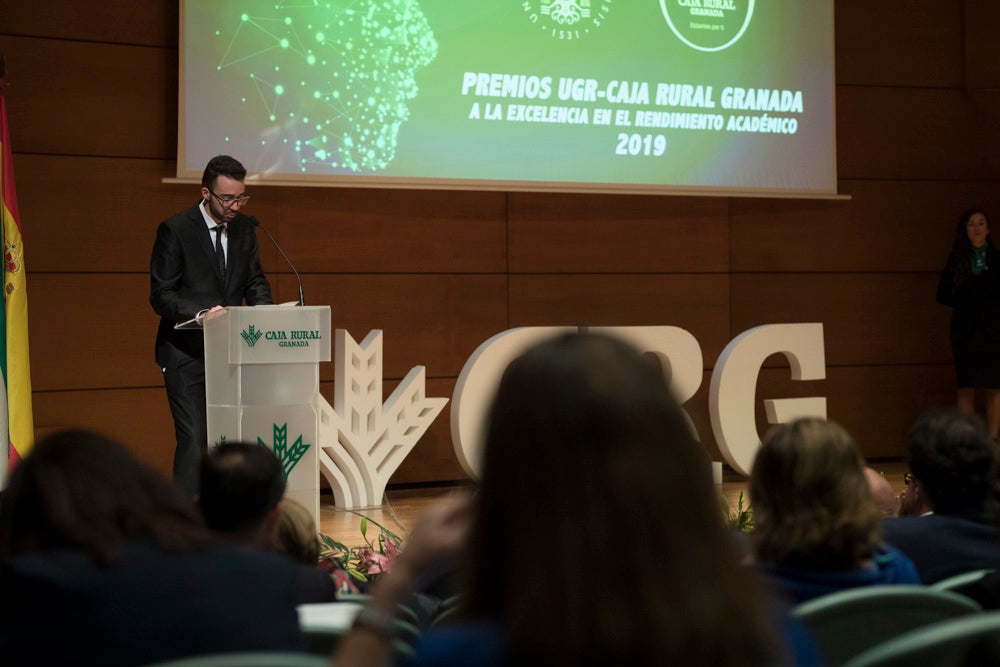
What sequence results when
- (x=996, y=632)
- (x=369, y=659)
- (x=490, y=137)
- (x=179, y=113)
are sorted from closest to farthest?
1. (x=369, y=659)
2. (x=996, y=632)
3. (x=179, y=113)
4. (x=490, y=137)

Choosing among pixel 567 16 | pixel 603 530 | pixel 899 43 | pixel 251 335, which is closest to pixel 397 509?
pixel 251 335

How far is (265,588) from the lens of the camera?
1437mm

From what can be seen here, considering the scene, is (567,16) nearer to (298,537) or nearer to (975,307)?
(975,307)

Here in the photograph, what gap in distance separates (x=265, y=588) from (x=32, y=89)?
17.2 feet

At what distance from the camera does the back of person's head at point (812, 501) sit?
1.84 metres

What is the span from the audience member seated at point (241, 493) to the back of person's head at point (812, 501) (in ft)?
2.38

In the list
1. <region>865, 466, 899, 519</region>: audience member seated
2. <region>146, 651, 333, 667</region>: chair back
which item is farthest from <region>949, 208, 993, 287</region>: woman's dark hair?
<region>146, 651, 333, 667</region>: chair back

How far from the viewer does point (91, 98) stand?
243 inches

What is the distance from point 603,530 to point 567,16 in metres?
6.14

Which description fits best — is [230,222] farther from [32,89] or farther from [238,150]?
[32,89]

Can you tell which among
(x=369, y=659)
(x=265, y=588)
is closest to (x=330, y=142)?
(x=265, y=588)

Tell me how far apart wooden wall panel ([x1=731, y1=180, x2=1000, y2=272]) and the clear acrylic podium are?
3.58 m

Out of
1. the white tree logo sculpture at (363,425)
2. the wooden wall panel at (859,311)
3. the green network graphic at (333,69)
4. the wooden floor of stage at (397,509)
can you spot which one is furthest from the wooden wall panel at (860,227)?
the white tree logo sculpture at (363,425)

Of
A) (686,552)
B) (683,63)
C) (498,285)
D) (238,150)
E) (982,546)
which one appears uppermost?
(683,63)
